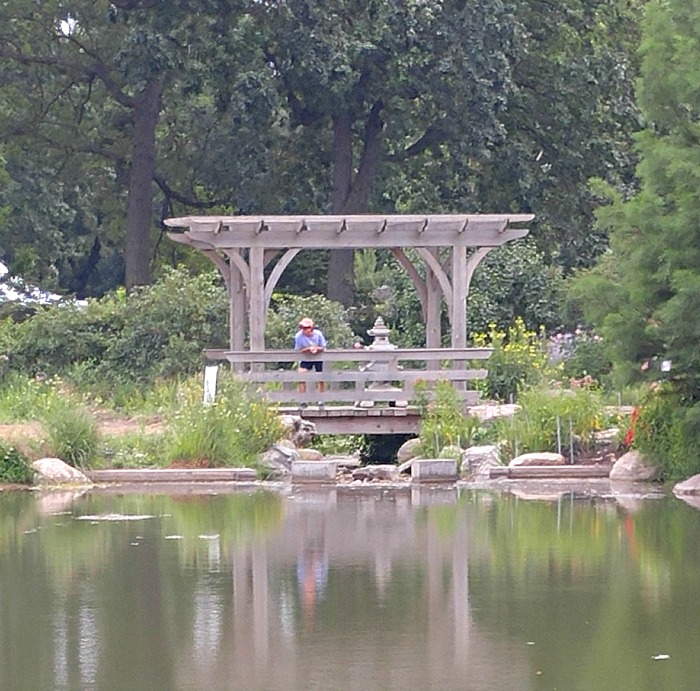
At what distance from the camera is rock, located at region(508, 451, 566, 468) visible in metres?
20.7

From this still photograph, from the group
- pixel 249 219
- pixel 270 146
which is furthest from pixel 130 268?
pixel 249 219

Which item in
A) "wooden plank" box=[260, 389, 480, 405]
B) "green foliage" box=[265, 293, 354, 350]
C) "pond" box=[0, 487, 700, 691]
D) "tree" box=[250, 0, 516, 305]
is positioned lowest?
"pond" box=[0, 487, 700, 691]

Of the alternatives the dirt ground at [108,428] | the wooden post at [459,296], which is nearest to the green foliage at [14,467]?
the dirt ground at [108,428]

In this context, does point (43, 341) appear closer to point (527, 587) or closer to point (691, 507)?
point (691, 507)

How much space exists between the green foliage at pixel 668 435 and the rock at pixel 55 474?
6.80 meters

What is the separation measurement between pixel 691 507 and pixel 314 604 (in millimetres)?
6488

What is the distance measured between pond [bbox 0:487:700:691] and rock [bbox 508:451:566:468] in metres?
1.78

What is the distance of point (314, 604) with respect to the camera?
12.5m

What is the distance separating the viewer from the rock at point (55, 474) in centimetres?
2045

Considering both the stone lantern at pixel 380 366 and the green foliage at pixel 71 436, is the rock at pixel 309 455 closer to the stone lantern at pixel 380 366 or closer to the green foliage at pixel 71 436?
the stone lantern at pixel 380 366

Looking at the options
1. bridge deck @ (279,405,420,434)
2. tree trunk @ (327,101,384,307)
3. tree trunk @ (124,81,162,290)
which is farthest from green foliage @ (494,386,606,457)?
tree trunk @ (124,81,162,290)

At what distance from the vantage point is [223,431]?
70.2 feet

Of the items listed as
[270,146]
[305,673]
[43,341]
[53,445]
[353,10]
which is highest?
[353,10]

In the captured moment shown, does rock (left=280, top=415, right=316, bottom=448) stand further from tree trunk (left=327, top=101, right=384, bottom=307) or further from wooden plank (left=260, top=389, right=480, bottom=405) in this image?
tree trunk (left=327, top=101, right=384, bottom=307)
